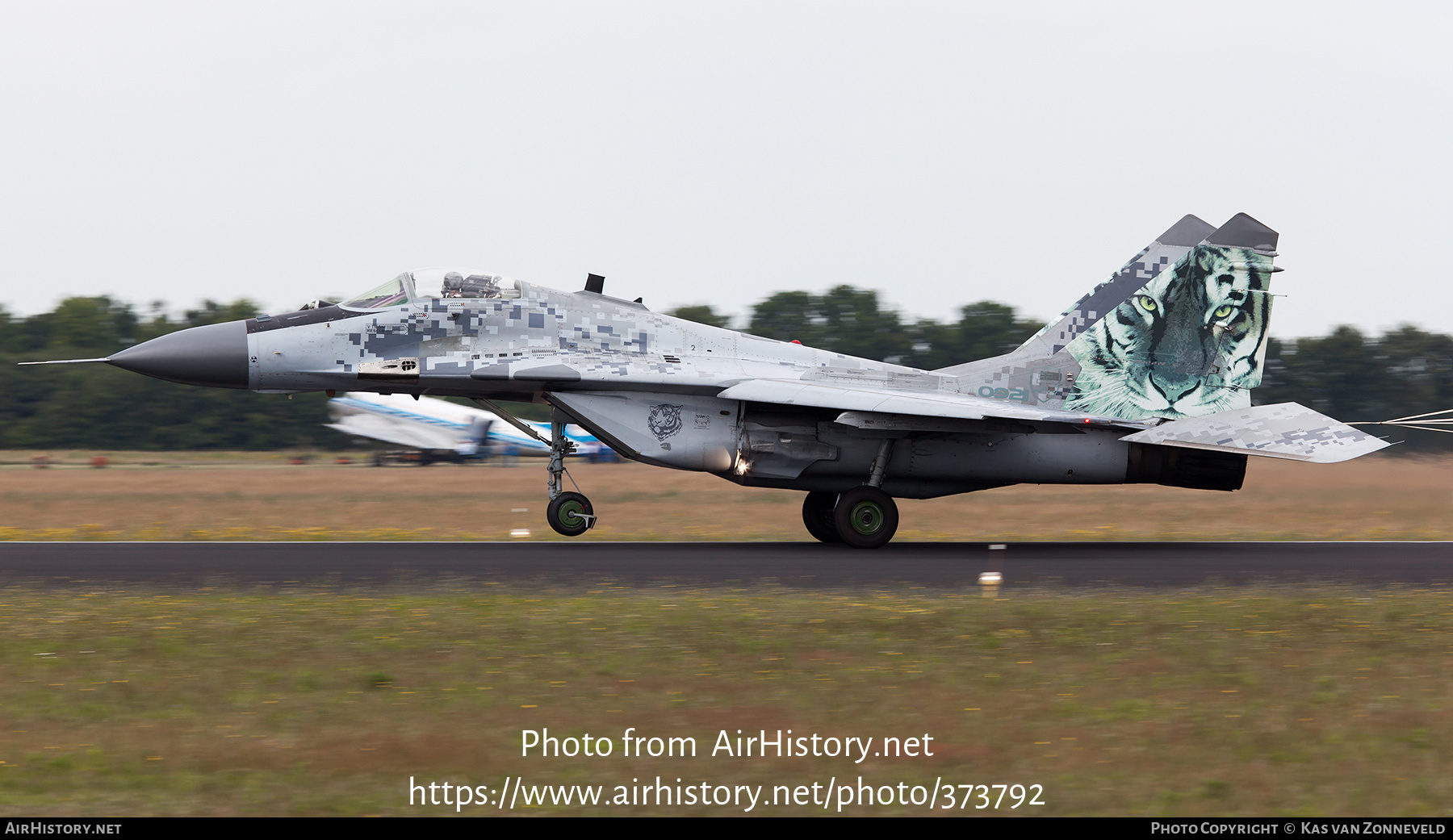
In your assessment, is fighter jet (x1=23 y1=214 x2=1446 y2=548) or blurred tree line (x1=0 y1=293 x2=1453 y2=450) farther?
blurred tree line (x1=0 y1=293 x2=1453 y2=450)

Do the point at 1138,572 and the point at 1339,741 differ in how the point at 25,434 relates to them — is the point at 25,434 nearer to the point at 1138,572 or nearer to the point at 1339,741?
the point at 1138,572

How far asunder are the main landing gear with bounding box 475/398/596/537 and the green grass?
17.5ft

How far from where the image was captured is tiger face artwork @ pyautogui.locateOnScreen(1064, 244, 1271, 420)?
1705 cm

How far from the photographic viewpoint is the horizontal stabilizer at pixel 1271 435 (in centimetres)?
1506

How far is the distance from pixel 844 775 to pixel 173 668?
4328mm

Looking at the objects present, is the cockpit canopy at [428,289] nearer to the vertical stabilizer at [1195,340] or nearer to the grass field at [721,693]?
the grass field at [721,693]

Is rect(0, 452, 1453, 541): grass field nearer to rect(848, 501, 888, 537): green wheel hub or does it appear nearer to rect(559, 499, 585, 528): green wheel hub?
rect(559, 499, 585, 528): green wheel hub

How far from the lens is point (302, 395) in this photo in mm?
34656

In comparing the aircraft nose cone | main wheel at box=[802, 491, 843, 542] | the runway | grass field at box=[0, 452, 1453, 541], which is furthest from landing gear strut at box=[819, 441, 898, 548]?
the aircraft nose cone

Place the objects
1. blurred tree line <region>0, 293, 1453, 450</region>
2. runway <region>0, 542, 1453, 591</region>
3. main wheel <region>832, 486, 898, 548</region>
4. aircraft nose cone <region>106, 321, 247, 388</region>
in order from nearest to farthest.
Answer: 1. runway <region>0, 542, 1453, 591</region>
2. aircraft nose cone <region>106, 321, 247, 388</region>
3. main wheel <region>832, 486, 898, 548</region>
4. blurred tree line <region>0, 293, 1453, 450</region>

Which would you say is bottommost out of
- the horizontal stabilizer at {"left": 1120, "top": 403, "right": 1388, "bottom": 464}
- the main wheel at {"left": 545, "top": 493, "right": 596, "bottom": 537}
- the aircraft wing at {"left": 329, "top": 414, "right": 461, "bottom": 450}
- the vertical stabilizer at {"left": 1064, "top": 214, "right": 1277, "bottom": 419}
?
the aircraft wing at {"left": 329, "top": 414, "right": 461, "bottom": 450}

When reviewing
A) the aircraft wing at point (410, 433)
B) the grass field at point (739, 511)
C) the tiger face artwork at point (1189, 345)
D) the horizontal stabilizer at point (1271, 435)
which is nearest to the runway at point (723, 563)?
the horizontal stabilizer at point (1271, 435)

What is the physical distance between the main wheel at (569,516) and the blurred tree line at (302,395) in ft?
65.2
